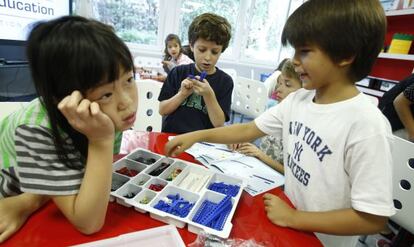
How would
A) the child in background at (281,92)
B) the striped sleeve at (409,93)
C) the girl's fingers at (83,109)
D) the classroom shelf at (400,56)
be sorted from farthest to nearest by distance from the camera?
1. the classroom shelf at (400,56)
2. the striped sleeve at (409,93)
3. the child in background at (281,92)
4. the girl's fingers at (83,109)

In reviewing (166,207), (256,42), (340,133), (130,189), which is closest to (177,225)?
(166,207)

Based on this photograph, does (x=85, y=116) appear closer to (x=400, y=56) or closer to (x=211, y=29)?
(x=211, y=29)

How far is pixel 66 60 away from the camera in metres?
0.45

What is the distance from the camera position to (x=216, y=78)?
1312 millimetres

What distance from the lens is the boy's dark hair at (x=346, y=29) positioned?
0.57 metres

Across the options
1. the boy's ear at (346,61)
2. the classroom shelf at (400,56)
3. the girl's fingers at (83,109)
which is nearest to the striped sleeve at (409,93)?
the classroom shelf at (400,56)

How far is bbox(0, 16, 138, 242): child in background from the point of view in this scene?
0.45m

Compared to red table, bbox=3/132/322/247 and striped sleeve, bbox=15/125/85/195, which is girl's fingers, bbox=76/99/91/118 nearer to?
striped sleeve, bbox=15/125/85/195

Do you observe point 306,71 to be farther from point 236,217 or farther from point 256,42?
point 256,42

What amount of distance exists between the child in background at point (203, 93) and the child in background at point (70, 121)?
2.11ft

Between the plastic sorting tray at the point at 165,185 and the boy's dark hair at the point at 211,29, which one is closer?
the plastic sorting tray at the point at 165,185

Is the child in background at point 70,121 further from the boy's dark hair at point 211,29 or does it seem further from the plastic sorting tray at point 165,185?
the boy's dark hair at point 211,29

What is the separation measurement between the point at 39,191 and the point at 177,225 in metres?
0.27

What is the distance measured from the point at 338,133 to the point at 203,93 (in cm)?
62
